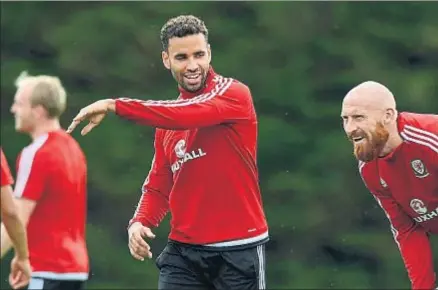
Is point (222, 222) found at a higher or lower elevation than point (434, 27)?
lower

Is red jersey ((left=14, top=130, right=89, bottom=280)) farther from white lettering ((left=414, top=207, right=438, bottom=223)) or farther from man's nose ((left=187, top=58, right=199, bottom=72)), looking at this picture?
white lettering ((left=414, top=207, right=438, bottom=223))

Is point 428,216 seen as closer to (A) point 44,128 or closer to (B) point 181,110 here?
(B) point 181,110

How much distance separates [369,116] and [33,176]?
1.61 meters

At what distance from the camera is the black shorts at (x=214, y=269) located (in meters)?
6.93

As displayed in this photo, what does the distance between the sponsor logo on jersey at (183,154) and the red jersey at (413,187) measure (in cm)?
79

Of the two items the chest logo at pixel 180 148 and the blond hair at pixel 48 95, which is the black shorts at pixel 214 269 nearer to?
the chest logo at pixel 180 148

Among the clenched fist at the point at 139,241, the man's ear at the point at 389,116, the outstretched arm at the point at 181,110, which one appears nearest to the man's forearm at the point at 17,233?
the outstretched arm at the point at 181,110

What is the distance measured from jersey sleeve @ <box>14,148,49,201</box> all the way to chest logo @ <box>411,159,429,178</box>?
1780 mm

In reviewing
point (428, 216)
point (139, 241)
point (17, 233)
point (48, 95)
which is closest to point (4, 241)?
point (17, 233)

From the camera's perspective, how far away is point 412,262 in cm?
728

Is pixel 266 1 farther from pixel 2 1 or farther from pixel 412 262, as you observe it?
pixel 412 262

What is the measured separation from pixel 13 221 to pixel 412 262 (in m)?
2.10

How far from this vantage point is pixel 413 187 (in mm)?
7145

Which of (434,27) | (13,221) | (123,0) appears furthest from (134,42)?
(13,221)
